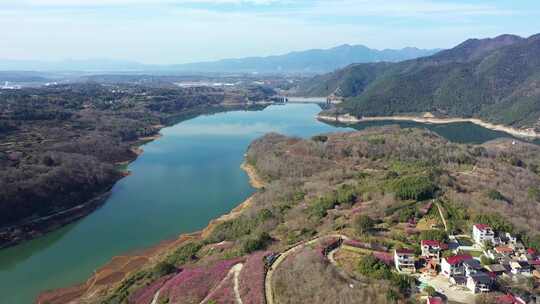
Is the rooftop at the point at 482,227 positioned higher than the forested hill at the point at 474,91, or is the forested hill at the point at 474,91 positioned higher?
the forested hill at the point at 474,91

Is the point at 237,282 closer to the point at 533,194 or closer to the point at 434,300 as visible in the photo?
the point at 434,300

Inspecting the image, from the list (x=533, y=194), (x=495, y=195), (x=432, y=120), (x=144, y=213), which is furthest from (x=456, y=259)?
(x=432, y=120)

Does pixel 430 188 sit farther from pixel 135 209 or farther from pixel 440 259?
pixel 135 209

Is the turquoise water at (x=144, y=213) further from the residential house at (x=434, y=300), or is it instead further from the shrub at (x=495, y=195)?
the shrub at (x=495, y=195)

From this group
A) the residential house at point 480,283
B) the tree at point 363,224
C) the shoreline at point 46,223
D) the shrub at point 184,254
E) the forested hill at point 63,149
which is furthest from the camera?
the forested hill at point 63,149

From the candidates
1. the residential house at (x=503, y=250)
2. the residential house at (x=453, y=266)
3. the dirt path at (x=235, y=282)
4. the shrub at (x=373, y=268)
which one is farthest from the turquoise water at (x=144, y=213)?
the residential house at (x=503, y=250)

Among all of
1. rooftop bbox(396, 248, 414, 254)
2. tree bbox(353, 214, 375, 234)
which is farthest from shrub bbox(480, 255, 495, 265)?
tree bbox(353, 214, 375, 234)

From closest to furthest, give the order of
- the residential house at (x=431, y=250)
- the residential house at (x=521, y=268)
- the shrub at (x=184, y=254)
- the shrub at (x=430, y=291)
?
the shrub at (x=430, y=291), the residential house at (x=521, y=268), the residential house at (x=431, y=250), the shrub at (x=184, y=254)

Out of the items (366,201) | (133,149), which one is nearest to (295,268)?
(366,201)
